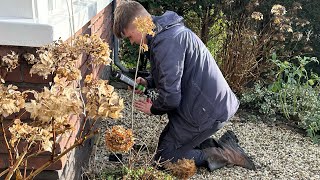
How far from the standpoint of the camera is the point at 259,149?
13.3 ft

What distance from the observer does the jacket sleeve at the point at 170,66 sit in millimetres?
2930

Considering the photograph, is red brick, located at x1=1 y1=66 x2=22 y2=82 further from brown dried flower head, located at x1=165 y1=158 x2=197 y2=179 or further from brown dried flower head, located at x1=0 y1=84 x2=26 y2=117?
brown dried flower head, located at x1=165 y1=158 x2=197 y2=179

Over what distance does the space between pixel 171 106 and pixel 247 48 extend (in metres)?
2.71

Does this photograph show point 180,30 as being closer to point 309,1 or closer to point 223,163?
point 223,163

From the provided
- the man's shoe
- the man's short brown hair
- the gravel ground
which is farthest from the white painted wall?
the man's shoe

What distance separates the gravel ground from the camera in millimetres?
3498

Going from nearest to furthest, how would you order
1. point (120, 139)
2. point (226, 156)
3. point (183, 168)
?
point (120, 139), point (183, 168), point (226, 156)

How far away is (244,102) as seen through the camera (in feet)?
17.2

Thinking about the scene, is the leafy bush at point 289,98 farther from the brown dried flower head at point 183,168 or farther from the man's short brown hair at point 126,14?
the man's short brown hair at point 126,14

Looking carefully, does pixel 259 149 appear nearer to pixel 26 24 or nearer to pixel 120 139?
pixel 120 139

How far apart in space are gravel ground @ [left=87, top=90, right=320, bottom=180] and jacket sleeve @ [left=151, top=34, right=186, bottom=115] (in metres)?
0.53

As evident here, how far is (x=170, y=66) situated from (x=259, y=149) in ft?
5.36

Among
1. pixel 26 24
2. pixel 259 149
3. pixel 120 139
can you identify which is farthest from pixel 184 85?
pixel 26 24

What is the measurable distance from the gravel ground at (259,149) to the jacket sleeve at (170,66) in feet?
1.73
